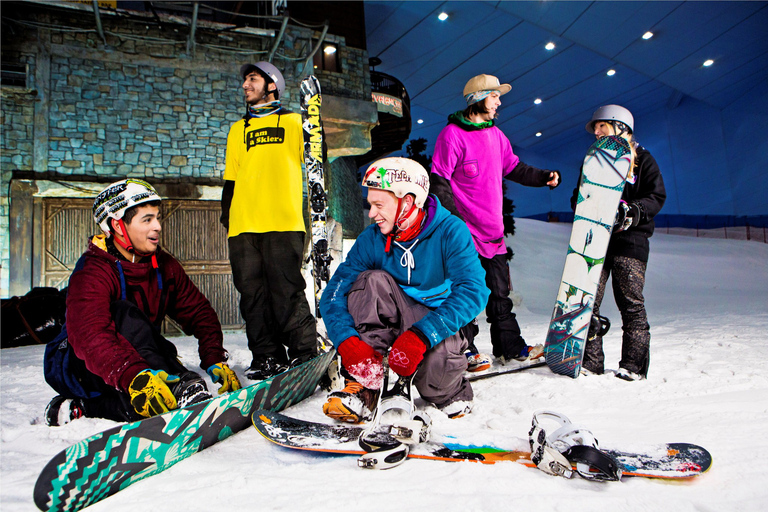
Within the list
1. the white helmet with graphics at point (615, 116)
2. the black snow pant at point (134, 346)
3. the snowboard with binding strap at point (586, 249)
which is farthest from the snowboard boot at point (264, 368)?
→ the white helmet with graphics at point (615, 116)

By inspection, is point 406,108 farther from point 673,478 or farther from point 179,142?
point 673,478

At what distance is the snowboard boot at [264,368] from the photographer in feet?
8.55

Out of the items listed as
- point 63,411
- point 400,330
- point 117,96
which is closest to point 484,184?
point 400,330

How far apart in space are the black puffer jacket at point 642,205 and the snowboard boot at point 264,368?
2110 mm

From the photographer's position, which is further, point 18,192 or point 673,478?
point 18,192

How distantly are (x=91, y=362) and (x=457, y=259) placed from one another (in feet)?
4.91

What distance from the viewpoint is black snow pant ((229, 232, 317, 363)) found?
2734mm

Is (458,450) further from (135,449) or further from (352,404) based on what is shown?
(135,449)

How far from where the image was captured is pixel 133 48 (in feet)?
23.1

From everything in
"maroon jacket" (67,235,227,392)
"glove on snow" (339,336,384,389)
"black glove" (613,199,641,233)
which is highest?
"black glove" (613,199,641,233)

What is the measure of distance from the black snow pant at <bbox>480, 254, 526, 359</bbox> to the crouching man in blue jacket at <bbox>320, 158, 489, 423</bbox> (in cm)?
93

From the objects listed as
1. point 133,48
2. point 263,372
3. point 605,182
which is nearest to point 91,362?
point 263,372

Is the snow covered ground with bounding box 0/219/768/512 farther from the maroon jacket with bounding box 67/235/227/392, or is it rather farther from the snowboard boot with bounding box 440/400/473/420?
the maroon jacket with bounding box 67/235/227/392

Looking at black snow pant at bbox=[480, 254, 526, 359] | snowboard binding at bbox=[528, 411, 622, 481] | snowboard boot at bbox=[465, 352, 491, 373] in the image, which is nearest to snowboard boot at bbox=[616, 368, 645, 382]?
black snow pant at bbox=[480, 254, 526, 359]
